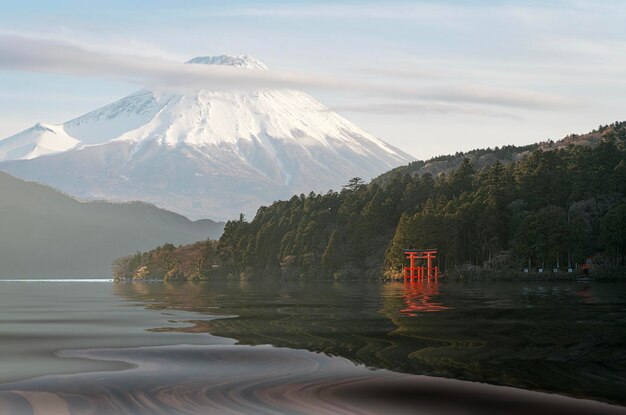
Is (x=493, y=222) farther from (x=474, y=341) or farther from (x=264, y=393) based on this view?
(x=264, y=393)

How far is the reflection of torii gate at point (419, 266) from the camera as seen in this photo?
148m

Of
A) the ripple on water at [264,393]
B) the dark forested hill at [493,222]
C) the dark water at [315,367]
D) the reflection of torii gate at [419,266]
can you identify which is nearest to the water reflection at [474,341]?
the dark water at [315,367]

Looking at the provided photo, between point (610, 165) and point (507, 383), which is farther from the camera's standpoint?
point (610, 165)

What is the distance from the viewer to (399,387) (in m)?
16.4

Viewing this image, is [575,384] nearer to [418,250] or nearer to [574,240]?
[574,240]

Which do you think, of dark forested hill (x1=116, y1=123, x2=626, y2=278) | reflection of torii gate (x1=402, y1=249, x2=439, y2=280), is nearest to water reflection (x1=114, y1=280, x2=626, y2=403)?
dark forested hill (x1=116, y1=123, x2=626, y2=278)

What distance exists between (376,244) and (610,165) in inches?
1743

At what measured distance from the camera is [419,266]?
6033 inches

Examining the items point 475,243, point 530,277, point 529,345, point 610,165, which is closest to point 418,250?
point 475,243

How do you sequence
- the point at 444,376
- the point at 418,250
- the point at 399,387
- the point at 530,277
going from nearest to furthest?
the point at 399,387 < the point at 444,376 < the point at 530,277 < the point at 418,250

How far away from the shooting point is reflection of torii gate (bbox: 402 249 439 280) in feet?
485

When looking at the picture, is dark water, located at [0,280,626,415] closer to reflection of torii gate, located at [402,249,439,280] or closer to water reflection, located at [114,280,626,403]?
water reflection, located at [114,280,626,403]

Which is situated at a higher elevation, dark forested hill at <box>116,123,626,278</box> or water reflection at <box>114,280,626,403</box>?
dark forested hill at <box>116,123,626,278</box>

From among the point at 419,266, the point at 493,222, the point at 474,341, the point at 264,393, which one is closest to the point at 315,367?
the point at 264,393
